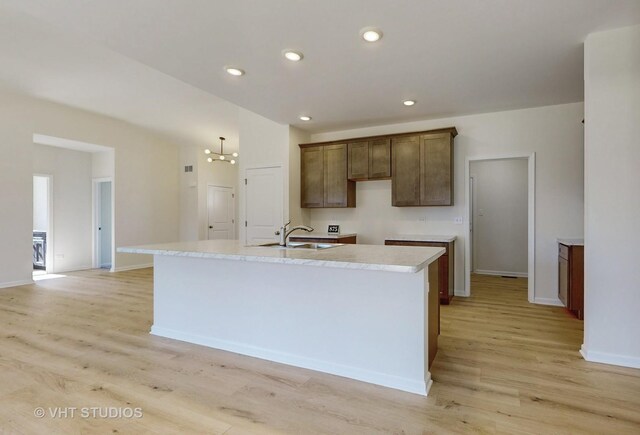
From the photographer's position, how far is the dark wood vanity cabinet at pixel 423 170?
469 cm

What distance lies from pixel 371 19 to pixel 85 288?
5742mm

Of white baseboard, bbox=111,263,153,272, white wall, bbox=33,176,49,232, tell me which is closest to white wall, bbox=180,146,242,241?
white baseboard, bbox=111,263,153,272

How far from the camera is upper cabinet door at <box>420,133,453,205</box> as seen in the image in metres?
4.68

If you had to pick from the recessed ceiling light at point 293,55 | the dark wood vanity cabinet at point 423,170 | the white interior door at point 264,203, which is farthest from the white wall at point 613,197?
the white interior door at point 264,203

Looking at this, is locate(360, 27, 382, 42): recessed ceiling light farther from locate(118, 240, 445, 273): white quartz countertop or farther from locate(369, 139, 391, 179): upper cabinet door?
locate(369, 139, 391, 179): upper cabinet door

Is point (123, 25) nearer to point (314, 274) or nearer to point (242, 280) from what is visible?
point (242, 280)

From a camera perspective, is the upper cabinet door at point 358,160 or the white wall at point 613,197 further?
the upper cabinet door at point 358,160

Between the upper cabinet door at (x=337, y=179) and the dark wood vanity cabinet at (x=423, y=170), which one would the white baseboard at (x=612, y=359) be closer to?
the dark wood vanity cabinet at (x=423, y=170)

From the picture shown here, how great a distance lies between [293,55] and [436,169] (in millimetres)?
2636

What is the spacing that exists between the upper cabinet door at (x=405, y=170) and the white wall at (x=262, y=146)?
5.49 ft

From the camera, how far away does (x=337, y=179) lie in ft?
17.6

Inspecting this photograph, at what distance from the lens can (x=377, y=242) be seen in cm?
543

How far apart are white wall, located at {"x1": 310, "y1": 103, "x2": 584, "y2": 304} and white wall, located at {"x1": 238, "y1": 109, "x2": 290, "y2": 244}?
1580mm

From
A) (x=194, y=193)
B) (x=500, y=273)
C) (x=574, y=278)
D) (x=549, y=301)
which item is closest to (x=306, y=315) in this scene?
(x=574, y=278)
